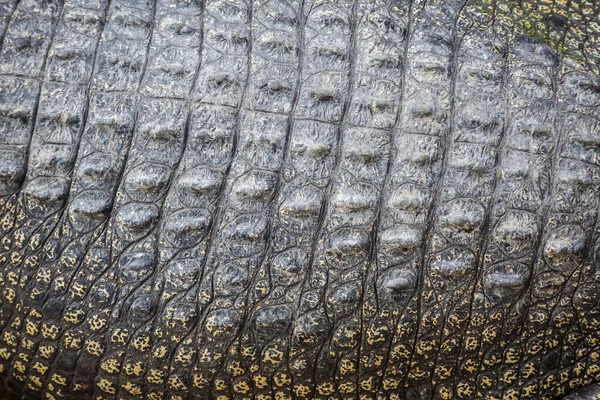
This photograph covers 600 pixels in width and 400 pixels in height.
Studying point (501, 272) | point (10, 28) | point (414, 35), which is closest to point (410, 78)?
point (414, 35)

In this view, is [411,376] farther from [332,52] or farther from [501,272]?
[332,52]

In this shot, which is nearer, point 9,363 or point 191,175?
point 191,175

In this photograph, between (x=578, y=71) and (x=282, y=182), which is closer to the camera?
(x=282, y=182)

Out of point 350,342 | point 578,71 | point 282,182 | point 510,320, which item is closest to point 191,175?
point 282,182

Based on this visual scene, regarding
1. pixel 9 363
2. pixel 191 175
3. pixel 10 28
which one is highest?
pixel 10 28

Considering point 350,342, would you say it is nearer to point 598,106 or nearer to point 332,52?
point 332,52

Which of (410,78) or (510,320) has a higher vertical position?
(410,78)
